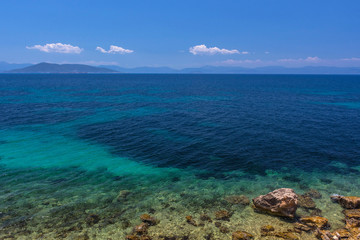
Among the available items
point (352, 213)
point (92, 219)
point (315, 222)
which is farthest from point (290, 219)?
point (92, 219)

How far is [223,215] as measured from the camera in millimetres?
19781

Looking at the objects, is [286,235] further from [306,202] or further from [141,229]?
[141,229]

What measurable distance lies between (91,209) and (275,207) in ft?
→ 58.5

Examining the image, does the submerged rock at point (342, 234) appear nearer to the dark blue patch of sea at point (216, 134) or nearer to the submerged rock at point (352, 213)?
the submerged rock at point (352, 213)

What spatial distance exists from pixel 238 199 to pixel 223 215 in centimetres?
349

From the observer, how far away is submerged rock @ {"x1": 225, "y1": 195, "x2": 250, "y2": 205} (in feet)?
72.1

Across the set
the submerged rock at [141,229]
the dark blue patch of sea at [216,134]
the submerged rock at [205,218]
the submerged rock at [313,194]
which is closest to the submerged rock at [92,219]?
the submerged rock at [141,229]

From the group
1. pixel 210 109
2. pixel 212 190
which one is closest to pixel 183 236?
pixel 212 190

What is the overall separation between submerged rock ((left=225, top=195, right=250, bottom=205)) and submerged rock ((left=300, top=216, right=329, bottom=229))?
A: 16.9ft

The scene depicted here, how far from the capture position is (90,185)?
82.8 ft

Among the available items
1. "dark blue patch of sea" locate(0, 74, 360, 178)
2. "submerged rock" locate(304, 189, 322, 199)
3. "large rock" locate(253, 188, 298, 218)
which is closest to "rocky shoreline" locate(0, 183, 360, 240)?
"large rock" locate(253, 188, 298, 218)

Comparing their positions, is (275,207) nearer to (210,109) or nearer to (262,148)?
(262,148)

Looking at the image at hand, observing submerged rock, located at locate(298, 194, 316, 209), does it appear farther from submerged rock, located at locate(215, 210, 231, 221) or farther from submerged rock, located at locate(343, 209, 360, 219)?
submerged rock, located at locate(215, 210, 231, 221)

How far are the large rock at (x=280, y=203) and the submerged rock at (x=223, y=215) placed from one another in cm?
338
